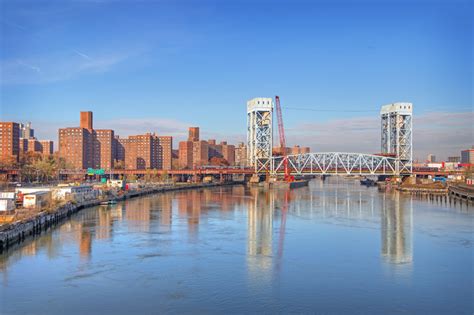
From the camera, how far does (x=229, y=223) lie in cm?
3250

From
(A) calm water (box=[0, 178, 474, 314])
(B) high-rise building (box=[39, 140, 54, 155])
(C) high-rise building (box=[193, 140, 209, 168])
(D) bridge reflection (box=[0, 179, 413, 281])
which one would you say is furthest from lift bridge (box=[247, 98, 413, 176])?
(B) high-rise building (box=[39, 140, 54, 155])

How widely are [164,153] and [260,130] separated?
69657 millimetres

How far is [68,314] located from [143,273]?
4.60 m

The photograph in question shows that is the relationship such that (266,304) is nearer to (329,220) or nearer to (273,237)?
(273,237)

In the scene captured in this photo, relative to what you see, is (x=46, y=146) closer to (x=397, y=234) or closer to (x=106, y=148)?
(x=106, y=148)

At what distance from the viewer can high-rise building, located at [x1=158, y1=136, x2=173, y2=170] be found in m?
150

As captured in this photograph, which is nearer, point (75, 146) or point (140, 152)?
point (75, 146)

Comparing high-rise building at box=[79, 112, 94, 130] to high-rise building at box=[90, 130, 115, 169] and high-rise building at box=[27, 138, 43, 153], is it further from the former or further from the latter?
high-rise building at box=[27, 138, 43, 153]

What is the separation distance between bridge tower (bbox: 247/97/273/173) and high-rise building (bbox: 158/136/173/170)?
64105mm

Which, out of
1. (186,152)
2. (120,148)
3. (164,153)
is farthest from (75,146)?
(186,152)

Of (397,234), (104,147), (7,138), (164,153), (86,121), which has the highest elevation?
(86,121)

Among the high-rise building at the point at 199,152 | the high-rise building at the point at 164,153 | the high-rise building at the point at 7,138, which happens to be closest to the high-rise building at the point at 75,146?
the high-rise building at the point at 7,138

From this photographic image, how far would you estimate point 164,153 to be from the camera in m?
151

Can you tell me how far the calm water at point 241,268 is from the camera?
14555 millimetres
